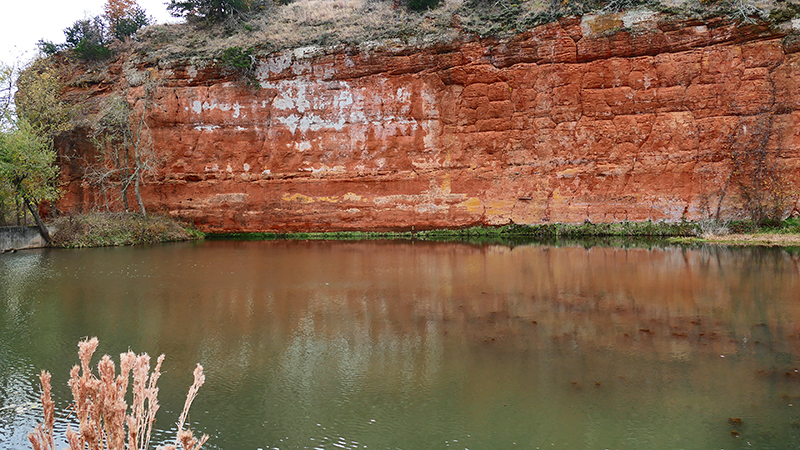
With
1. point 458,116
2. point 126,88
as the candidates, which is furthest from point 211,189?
point 458,116

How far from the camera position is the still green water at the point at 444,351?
3.59m

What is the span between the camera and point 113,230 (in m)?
20.8

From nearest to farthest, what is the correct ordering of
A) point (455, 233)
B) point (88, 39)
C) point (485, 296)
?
point (485, 296)
point (455, 233)
point (88, 39)

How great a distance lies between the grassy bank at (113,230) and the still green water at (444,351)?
9845 mm

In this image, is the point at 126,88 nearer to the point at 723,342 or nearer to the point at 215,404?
the point at 215,404

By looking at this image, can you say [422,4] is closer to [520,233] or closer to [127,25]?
[520,233]

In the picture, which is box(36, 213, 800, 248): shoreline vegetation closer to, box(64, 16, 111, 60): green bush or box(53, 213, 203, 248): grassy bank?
box(53, 213, 203, 248): grassy bank

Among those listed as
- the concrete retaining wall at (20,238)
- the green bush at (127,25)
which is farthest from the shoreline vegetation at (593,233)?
the green bush at (127,25)

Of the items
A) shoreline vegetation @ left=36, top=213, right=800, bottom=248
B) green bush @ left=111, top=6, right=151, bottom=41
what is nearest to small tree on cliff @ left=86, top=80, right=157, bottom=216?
shoreline vegetation @ left=36, top=213, right=800, bottom=248

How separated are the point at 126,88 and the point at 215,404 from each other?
27.1 m

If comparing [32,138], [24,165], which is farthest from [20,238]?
[32,138]

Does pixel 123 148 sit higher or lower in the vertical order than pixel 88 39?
lower

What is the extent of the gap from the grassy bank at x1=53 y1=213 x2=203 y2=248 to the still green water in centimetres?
985

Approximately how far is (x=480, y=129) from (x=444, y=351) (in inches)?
748
